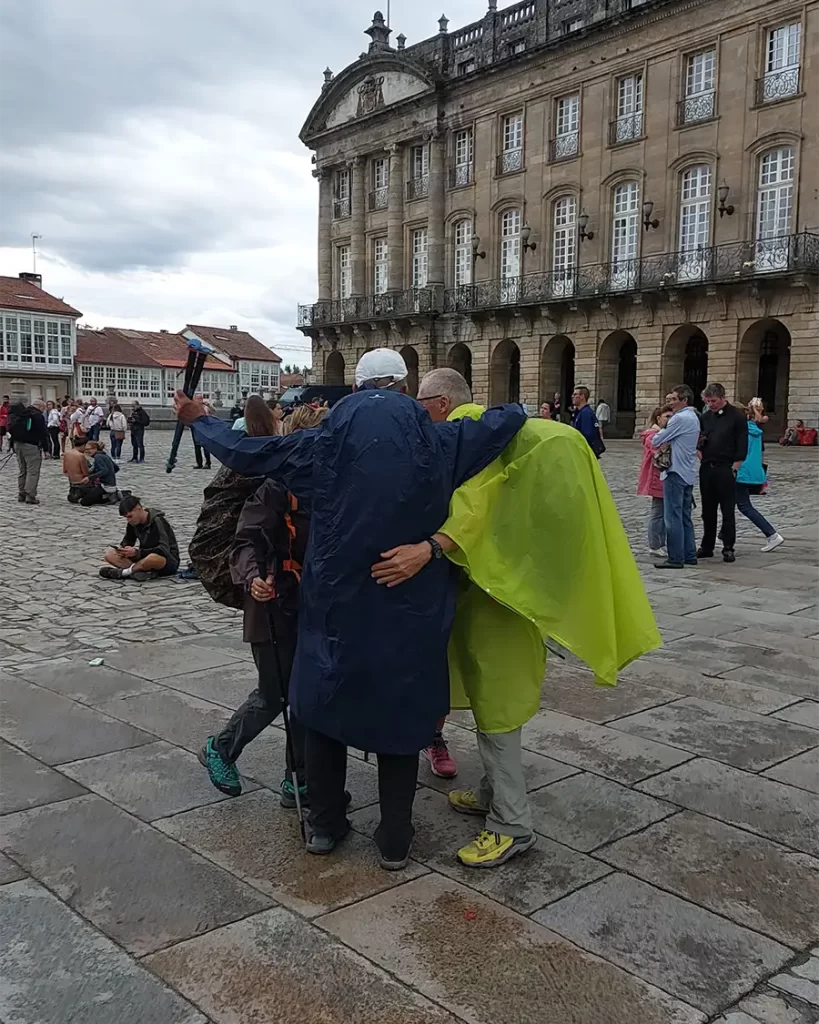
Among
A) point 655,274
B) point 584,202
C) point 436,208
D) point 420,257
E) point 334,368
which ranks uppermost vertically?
point 436,208

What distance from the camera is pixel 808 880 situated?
3303 mm

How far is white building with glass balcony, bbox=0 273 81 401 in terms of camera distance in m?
64.9

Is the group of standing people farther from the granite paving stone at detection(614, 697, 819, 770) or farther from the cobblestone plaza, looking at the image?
the granite paving stone at detection(614, 697, 819, 770)

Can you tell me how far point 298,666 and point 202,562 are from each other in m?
0.83

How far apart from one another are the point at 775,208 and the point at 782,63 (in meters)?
4.51

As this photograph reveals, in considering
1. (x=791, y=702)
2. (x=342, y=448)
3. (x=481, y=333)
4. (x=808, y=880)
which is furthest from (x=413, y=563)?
(x=481, y=333)

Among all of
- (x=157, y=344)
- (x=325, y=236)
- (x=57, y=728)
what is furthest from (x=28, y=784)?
(x=157, y=344)

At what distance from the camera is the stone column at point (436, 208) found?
42.4m

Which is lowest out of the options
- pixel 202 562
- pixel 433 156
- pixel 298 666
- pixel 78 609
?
pixel 78 609

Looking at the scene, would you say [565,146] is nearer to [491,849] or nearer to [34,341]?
[491,849]

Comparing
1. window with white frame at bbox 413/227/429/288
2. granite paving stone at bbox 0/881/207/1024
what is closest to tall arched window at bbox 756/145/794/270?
window with white frame at bbox 413/227/429/288

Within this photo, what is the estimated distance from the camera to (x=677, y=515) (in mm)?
9852

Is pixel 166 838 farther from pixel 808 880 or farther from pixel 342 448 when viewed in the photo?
pixel 808 880

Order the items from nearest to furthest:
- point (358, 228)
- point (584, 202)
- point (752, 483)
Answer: point (752, 483), point (584, 202), point (358, 228)
